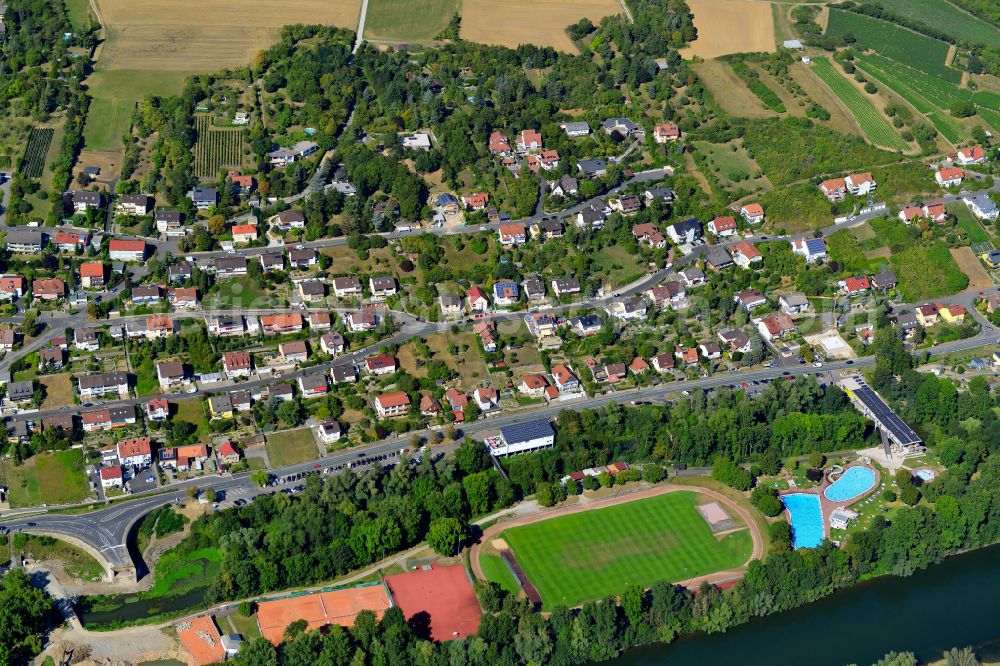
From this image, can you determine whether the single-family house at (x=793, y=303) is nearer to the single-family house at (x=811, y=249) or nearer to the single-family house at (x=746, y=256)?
the single-family house at (x=746, y=256)

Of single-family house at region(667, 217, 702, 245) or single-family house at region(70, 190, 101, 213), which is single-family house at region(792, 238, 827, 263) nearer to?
single-family house at region(667, 217, 702, 245)

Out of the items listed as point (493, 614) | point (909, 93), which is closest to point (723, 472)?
point (493, 614)

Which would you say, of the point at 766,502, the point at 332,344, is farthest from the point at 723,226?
the point at 332,344

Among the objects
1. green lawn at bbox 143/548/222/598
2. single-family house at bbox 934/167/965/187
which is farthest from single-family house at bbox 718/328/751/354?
green lawn at bbox 143/548/222/598

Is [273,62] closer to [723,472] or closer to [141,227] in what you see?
[141,227]

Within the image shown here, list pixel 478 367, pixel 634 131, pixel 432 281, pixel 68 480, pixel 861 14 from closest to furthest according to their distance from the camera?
1. pixel 68 480
2. pixel 478 367
3. pixel 432 281
4. pixel 634 131
5. pixel 861 14

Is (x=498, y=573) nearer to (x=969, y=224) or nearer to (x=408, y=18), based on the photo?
(x=969, y=224)
